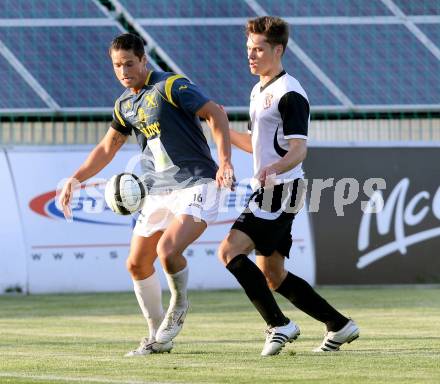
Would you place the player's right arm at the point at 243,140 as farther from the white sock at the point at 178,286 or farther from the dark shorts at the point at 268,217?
the white sock at the point at 178,286

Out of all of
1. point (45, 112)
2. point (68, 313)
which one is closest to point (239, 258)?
point (68, 313)

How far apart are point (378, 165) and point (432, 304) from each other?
12.2 feet

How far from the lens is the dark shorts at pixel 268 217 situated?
7.71 m

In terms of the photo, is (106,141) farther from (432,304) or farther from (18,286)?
(18,286)

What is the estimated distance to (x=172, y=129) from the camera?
8055mm

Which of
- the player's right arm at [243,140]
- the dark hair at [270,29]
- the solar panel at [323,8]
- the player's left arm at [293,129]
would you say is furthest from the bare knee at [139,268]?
the solar panel at [323,8]

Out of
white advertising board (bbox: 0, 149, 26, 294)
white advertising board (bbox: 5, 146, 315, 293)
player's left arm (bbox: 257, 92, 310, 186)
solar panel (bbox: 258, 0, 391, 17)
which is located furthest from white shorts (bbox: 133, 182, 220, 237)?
solar panel (bbox: 258, 0, 391, 17)

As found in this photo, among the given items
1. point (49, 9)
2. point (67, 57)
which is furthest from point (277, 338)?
point (49, 9)

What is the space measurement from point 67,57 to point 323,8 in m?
3.85

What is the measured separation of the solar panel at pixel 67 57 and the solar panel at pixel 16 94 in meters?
0.24

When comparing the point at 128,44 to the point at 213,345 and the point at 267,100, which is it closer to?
the point at 267,100

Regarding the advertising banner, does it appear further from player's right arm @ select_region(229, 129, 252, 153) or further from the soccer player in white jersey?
the soccer player in white jersey

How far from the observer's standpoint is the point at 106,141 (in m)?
8.55

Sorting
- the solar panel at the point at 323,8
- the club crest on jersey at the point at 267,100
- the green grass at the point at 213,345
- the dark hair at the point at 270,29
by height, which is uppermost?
the dark hair at the point at 270,29
